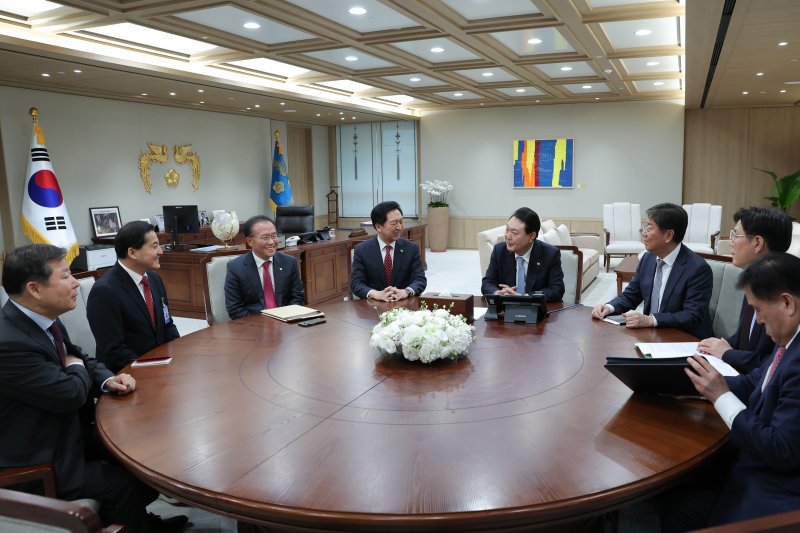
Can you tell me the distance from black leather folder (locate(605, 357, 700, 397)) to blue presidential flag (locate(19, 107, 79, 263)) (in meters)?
6.65

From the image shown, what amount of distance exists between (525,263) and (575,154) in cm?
854

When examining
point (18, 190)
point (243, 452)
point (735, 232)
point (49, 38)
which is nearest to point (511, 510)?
point (243, 452)

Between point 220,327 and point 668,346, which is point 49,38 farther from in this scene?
point 668,346

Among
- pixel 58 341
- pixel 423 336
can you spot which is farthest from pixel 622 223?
pixel 58 341

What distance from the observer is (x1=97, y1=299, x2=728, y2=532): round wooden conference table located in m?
1.39

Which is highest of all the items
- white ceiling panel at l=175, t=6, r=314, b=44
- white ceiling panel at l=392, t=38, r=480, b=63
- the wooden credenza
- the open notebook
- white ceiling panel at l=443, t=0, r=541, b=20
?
white ceiling panel at l=392, t=38, r=480, b=63

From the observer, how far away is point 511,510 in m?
1.34

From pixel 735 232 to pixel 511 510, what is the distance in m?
2.04

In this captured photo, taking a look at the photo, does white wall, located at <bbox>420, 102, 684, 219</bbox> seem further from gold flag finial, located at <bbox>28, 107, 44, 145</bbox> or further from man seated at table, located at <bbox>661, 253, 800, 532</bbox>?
man seated at table, located at <bbox>661, 253, 800, 532</bbox>

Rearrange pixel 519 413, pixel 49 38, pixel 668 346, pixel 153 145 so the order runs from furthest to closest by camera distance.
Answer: pixel 153 145, pixel 49 38, pixel 668 346, pixel 519 413

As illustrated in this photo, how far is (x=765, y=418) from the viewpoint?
1.66 m

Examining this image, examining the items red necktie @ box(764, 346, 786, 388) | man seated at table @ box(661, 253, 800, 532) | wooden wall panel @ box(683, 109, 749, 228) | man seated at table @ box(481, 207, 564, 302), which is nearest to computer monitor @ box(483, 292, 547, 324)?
man seated at table @ box(481, 207, 564, 302)

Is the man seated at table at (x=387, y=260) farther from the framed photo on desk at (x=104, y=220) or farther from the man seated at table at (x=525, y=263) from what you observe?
the framed photo on desk at (x=104, y=220)

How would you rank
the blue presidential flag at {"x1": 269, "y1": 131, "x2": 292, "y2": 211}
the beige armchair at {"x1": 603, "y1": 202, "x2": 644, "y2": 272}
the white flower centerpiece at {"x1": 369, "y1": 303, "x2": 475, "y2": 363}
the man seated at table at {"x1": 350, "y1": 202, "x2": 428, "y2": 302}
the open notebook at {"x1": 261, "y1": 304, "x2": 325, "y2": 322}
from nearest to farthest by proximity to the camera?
the white flower centerpiece at {"x1": 369, "y1": 303, "x2": 475, "y2": 363}, the open notebook at {"x1": 261, "y1": 304, "x2": 325, "y2": 322}, the man seated at table at {"x1": 350, "y1": 202, "x2": 428, "y2": 302}, the beige armchair at {"x1": 603, "y1": 202, "x2": 644, "y2": 272}, the blue presidential flag at {"x1": 269, "y1": 131, "x2": 292, "y2": 211}
